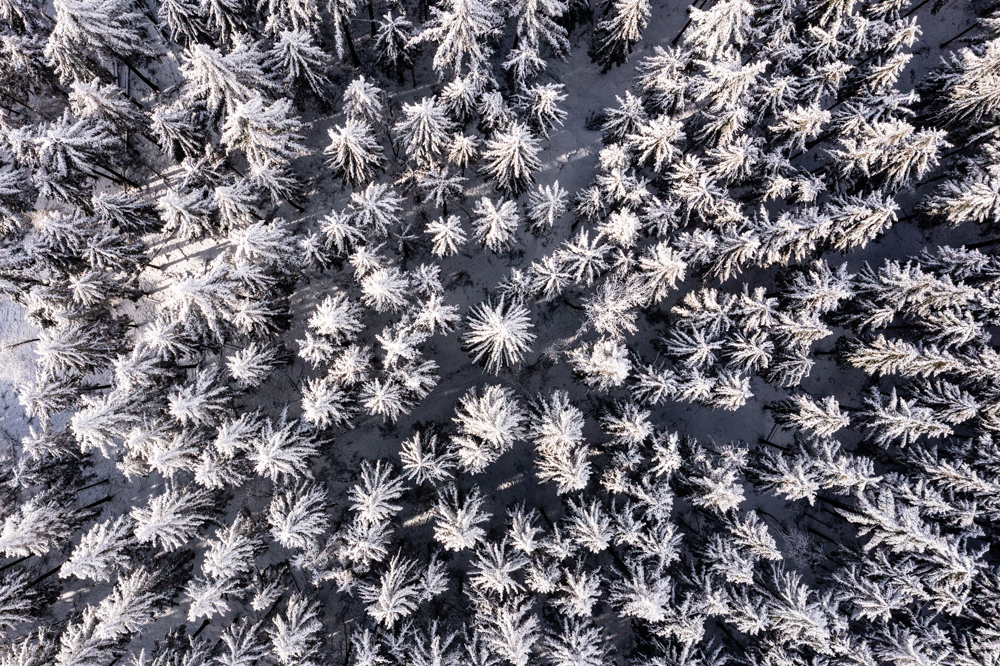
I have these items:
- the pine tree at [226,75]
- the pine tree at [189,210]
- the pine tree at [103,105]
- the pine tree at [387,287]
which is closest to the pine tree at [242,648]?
the pine tree at [387,287]

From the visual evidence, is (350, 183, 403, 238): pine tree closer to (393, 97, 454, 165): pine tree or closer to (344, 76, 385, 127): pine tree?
(393, 97, 454, 165): pine tree

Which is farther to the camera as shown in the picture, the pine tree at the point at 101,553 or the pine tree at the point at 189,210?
the pine tree at the point at 189,210

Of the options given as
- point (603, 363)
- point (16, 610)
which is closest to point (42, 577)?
point (16, 610)

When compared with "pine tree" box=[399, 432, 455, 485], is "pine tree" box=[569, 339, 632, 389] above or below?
above

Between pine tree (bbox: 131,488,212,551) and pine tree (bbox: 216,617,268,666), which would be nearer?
pine tree (bbox: 131,488,212,551)

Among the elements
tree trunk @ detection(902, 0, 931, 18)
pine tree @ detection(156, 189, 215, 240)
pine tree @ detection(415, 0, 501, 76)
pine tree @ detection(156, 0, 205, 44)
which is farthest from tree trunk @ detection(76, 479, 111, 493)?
tree trunk @ detection(902, 0, 931, 18)

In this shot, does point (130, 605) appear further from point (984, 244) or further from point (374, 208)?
point (984, 244)

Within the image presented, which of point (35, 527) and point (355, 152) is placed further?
point (355, 152)

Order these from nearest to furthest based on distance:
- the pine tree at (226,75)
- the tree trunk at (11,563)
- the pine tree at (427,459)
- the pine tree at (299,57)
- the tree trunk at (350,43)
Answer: the pine tree at (226,75) < the pine tree at (427,459) < the pine tree at (299,57) < the tree trunk at (11,563) < the tree trunk at (350,43)

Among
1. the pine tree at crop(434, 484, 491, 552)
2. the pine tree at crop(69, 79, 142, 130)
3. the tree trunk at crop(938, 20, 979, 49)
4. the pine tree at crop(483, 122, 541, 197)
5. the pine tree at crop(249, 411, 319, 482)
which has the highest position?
the tree trunk at crop(938, 20, 979, 49)

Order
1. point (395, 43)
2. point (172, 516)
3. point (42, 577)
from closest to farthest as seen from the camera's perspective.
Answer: point (172, 516)
point (395, 43)
point (42, 577)

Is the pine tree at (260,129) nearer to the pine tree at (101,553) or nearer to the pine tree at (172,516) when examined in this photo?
the pine tree at (172,516)
